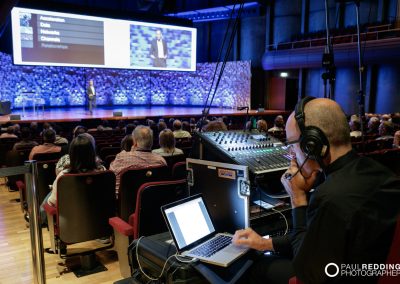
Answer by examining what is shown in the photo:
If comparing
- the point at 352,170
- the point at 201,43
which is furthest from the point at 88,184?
the point at 201,43

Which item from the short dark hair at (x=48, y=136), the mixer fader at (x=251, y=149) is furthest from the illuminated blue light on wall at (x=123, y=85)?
the mixer fader at (x=251, y=149)

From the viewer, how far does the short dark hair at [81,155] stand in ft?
9.96

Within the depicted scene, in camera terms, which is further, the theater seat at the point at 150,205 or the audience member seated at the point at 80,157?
the audience member seated at the point at 80,157

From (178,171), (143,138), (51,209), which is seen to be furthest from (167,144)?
(51,209)

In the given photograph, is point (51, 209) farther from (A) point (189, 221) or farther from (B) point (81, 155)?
(A) point (189, 221)

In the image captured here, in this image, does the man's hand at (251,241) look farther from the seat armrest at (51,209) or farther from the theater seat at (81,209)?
the seat armrest at (51,209)

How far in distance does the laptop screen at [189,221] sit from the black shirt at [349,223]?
64 centimetres

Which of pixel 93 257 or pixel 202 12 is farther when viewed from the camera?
pixel 202 12

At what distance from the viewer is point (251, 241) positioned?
5.52ft

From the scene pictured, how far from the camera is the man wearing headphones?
115 cm

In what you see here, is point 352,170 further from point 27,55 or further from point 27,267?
point 27,55

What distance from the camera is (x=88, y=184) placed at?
293 centimetres

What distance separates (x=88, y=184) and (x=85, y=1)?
15.1 meters

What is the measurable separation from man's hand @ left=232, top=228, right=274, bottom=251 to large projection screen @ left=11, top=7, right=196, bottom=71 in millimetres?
10809
